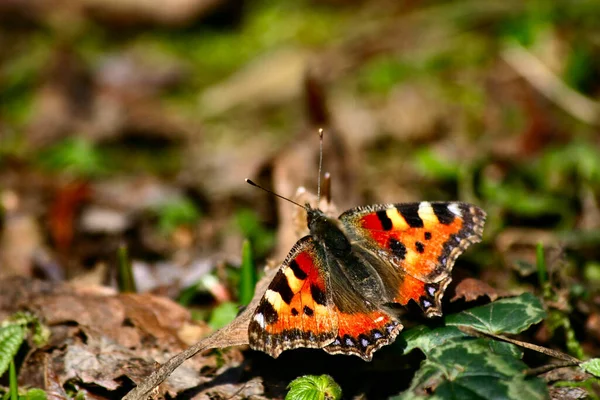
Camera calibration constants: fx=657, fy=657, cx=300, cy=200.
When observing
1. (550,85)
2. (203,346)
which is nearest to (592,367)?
(203,346)

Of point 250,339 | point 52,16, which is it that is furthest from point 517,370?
point 52,16

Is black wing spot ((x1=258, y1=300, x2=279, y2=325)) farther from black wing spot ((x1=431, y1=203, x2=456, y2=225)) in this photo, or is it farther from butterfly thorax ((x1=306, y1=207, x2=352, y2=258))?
black wing spot ((x1=431, y1=203, x2=456, y2=225))

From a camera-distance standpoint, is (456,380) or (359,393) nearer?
(456,380)

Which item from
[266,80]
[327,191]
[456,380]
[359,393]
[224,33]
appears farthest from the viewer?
[224,33]

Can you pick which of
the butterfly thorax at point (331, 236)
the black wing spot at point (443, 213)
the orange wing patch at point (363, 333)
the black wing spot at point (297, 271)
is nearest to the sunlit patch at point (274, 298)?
the black wing spot at point (297, 271)

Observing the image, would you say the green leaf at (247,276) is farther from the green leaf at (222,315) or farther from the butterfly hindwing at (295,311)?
the butterfly hindwing at (295,311)

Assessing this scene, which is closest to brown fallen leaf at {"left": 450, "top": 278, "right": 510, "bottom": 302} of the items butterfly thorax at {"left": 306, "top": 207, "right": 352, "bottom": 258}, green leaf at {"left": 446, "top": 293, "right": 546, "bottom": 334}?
green leaf at {"left": 446, "top": 293, "right": 546, "bottom": 334}

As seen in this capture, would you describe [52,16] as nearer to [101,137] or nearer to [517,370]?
[101,137]
